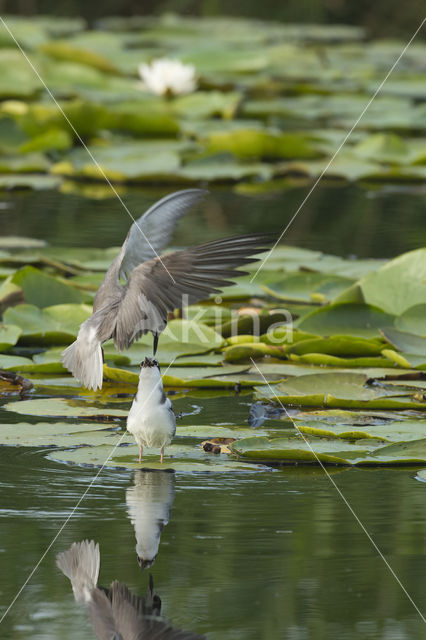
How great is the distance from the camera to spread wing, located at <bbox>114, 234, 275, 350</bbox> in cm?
258

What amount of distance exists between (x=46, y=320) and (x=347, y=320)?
39.5 inches

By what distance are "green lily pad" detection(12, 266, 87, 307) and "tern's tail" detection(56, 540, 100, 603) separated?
1887mm

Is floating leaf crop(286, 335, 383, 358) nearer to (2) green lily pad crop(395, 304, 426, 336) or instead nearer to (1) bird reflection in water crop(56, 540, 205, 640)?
(2) green lily pad crop(395, 304, 426, 336)

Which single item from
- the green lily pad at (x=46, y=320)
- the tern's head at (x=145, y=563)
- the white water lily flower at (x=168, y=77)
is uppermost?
the white water lily flower at (x=168, y=77)

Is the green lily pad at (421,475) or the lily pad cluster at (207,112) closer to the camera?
the green lily pad at (421,475)

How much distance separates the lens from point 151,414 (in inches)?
103

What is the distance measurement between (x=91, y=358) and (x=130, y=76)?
7579 millimetres

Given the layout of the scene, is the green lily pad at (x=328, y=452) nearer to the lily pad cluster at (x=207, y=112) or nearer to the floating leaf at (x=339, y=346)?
the floating leaf at (x=339, y=346)

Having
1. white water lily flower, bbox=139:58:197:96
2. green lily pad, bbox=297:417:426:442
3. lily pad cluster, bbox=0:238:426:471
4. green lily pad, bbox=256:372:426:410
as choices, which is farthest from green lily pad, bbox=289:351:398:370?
white water lily flower, bbox=139:58:197:96

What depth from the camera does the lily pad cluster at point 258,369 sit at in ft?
9.14

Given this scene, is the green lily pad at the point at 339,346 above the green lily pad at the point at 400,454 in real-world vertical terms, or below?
above

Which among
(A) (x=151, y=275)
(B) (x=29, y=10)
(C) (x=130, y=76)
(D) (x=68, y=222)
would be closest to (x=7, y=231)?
(D) (x=68, y=222)

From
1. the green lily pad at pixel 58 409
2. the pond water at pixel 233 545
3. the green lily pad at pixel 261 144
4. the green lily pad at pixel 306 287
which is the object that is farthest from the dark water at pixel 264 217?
the pond water at pixel 233 545

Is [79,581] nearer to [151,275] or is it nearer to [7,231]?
[151,275]
